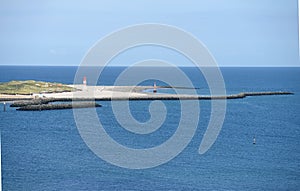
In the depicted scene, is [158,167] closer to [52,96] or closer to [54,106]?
[54,106]

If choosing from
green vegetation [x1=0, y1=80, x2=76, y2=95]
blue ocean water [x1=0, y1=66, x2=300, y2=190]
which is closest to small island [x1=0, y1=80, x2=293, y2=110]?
green vegetation [x1=0, y1=80, x2=76, y2=95]

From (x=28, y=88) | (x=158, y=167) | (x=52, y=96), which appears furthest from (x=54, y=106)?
(x=158, y=167)

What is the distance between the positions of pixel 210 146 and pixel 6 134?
5.37m

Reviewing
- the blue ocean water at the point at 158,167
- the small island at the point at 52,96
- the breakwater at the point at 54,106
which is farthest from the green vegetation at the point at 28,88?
the blue ocean water at the point at 158,167

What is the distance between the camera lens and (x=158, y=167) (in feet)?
32.9

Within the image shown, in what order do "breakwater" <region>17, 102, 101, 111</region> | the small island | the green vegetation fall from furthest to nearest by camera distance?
the green vegetation
the small island
"breakwater" <region>17, 102, 101, 111</region>

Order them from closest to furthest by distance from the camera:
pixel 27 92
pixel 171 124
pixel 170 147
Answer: pixel 170 147 < pixel 171 124 < pixel 27 92

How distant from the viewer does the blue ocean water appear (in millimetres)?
8836

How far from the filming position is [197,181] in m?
8.91

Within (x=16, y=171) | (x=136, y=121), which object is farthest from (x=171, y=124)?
(x=16, y=171)

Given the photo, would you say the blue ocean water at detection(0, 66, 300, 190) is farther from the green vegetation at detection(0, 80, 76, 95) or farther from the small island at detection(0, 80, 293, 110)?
the green vegetation at detection(0, 80, 76, 95)

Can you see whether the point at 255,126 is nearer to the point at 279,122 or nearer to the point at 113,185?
the point at 279,122

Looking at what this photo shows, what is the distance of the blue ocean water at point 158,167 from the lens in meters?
8.84

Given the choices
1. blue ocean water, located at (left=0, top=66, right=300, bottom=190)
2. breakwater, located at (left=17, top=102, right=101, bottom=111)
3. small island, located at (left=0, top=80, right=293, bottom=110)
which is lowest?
blue ocean water, located at (left=0, top=66, right=300, bottom=190)
